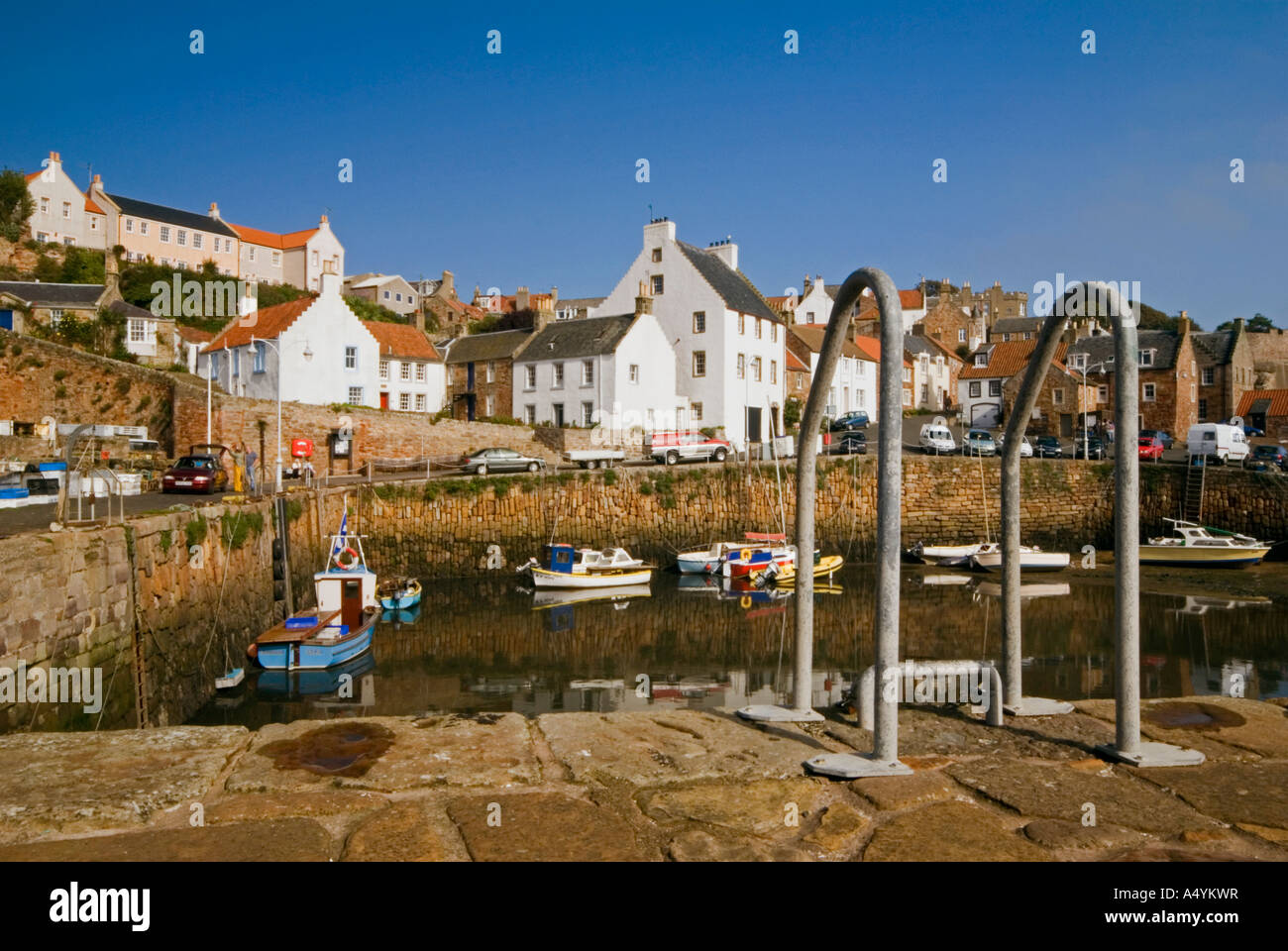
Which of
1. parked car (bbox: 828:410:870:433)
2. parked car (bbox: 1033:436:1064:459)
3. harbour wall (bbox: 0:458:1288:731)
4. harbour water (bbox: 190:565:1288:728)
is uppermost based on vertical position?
parked car (bbox: 828:410:870:433)

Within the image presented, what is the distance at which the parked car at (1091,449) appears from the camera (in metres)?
48.2

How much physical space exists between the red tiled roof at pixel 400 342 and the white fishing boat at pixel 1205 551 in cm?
3826

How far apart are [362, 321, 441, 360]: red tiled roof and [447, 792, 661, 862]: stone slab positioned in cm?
4870

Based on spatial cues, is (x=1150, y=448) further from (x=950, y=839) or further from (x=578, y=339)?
(x=950, y=839)

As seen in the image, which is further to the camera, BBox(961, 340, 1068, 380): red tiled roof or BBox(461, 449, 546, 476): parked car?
BBox(961, 340, 1068, 380): red tiled roof

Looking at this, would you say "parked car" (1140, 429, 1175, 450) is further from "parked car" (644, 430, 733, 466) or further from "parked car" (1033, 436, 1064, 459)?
"parked car" (644, 430, 733, 466)

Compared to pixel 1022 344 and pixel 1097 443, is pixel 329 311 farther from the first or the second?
pixel 1022 344

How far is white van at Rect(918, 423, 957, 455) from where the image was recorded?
46.8m

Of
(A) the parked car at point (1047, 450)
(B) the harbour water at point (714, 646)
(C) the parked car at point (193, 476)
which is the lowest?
(B) the harbour water at point (714, 646)

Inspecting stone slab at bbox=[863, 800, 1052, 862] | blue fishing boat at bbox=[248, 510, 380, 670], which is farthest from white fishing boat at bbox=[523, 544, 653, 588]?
stone slab at bbox=[863, 800, 1052, 862]

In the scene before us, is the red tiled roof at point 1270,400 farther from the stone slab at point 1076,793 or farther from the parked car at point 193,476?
the stone slab at point 1076,793

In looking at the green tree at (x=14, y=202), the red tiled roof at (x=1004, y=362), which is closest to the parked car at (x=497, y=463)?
the red tiled roof at (x=1004, y=362)
